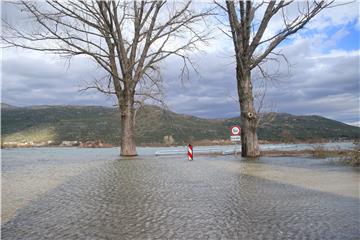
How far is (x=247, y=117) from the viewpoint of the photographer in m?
18.6

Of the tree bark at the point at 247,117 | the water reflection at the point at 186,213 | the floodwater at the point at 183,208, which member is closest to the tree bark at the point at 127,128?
the tree bark at the point at 247,117

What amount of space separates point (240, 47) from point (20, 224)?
15.8m

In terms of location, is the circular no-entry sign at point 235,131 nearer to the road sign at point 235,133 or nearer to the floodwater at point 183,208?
the road sign at point 235,133

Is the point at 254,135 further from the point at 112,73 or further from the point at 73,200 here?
the point at 73,200

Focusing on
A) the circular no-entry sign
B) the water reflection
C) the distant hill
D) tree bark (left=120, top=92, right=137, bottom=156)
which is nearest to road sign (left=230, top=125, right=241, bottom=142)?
the circular no-entry sign

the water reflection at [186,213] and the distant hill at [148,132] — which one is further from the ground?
the distant hill at [148,132]


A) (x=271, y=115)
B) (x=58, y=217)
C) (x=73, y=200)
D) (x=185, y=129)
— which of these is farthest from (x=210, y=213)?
(x=185, y=129)

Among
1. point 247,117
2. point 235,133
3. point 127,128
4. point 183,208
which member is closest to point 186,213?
point 183,208

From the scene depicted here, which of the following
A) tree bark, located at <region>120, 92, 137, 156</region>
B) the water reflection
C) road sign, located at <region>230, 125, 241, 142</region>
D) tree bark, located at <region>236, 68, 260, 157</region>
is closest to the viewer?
the water reflection

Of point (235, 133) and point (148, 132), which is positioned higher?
point (148, 132)

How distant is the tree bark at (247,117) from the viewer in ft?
61.1

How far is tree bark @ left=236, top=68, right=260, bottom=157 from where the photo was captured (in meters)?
18.6

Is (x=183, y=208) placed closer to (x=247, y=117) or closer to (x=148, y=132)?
(x=247, y=117)

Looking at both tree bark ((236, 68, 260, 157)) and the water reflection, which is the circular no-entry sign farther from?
the water reflection
